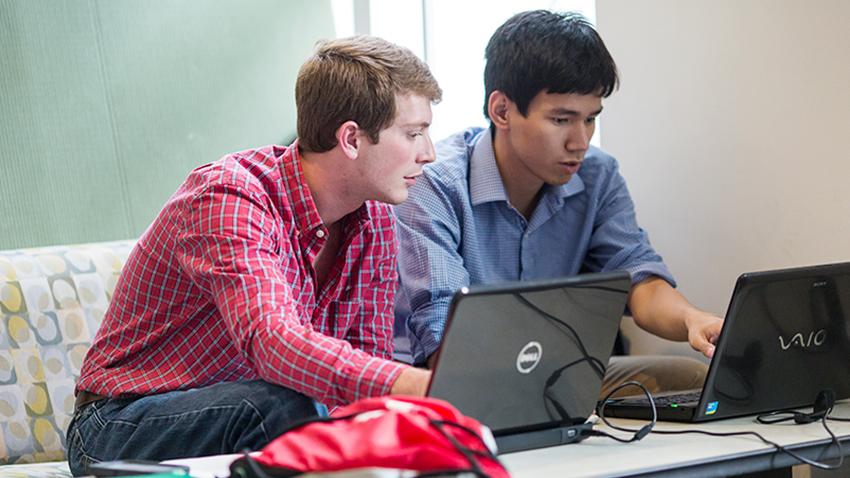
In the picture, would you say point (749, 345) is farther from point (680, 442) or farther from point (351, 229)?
point (351, 229)

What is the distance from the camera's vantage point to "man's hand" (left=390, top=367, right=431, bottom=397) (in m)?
1.39

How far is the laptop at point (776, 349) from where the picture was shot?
163 centimetres

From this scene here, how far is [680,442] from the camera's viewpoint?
1523 millimetres

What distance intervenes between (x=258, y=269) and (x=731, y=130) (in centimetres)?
131

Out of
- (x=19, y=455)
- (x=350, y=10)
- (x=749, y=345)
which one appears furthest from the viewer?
(x=350, y=10)

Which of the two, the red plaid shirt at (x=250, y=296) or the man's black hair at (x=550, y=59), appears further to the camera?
the man's black hair at (x=550, y=59)

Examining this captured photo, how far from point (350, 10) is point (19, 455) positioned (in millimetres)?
1639

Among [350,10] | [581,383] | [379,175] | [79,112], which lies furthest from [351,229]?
[350,10]

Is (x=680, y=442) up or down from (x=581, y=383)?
down

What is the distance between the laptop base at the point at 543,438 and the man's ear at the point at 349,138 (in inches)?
26.0

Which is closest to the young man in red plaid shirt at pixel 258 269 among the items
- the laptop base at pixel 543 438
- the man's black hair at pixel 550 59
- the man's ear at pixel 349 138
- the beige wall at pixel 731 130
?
the man's ear at pixel 349 138

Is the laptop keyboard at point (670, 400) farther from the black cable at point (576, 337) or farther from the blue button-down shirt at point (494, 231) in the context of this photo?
the blue button-down shirt at point (494, 231)

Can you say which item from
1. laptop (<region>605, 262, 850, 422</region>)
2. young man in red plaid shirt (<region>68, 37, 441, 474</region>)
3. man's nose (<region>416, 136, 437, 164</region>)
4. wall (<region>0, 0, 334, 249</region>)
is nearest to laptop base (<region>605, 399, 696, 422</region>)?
laptop (<region>605, 262, 850, 422</region>)

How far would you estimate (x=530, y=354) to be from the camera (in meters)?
1.38
